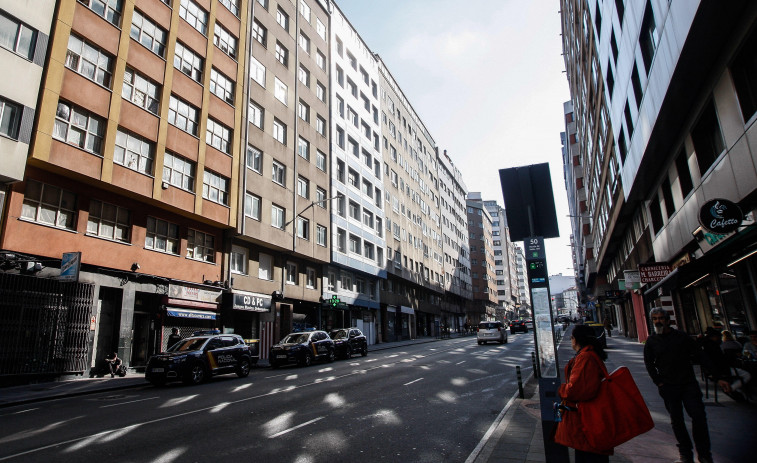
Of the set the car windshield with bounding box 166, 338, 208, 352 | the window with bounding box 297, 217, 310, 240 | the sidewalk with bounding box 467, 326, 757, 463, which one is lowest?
the sidewalk with bounding box 467, 326, 757, 463

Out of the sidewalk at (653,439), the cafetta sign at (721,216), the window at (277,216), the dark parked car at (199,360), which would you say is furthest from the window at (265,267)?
the cafetta sign at (721,216)

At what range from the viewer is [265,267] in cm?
2802

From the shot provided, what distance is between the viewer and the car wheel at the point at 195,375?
15.0 m

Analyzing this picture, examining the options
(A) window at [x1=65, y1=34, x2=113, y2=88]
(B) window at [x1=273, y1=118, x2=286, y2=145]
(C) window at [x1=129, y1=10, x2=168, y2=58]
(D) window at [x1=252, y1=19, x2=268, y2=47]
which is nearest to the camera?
(A) window at [x1=65, y1=34, x2=113, y2=88]

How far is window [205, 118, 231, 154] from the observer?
961 inches

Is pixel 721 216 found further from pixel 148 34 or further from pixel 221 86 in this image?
pixel 221 86

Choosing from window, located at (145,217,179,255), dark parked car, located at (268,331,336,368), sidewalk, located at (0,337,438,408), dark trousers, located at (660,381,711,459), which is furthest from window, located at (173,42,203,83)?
dark trousers, located at (660,381,711,459)

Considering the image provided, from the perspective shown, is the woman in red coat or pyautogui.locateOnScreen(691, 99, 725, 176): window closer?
the woman in red coat

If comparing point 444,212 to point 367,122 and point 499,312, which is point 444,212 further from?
point 499,312

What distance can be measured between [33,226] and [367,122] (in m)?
33.9

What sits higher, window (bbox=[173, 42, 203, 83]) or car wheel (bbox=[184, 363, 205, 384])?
window (bbox=[173, 42, 203, 83])

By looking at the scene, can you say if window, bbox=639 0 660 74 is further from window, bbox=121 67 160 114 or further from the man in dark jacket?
window, bbox=121 67 160 114

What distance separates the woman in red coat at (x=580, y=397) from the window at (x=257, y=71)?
1122 inches

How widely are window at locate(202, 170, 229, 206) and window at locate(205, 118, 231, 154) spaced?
1650 mm
